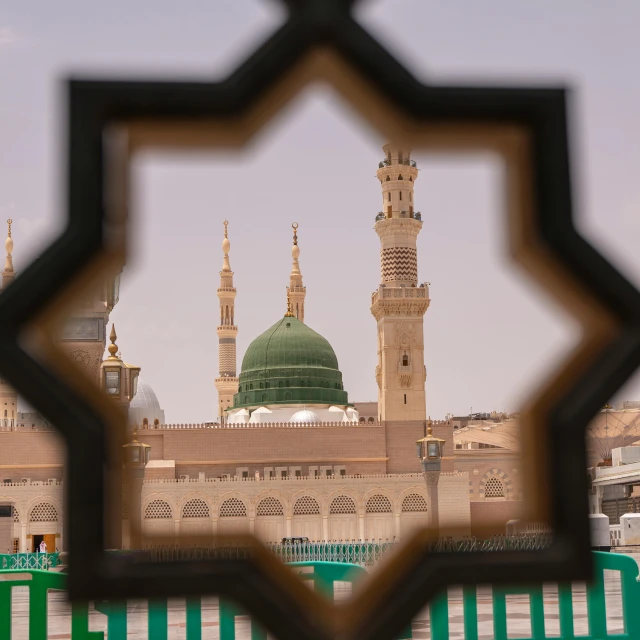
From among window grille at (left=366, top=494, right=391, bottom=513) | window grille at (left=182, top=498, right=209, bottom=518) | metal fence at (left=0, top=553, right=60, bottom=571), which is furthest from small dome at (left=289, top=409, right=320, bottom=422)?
metal fence at (left=0, top=553, right=60, bottom=571)

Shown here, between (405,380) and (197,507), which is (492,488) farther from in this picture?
(197,507)

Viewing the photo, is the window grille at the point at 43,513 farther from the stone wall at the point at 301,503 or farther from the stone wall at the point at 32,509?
the stone wall at the point at 301,503

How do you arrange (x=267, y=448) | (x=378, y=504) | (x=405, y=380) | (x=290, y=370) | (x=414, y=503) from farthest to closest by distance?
(x=290, y=370)
(x=405, y=380)
(x=267, y=448)
(x=414, y=503)
(x=378, y=504)

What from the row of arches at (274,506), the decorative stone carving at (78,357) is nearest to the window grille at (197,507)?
the row of arches at (274,506)

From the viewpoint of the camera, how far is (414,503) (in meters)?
25.8

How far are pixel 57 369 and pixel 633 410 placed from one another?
3493 centimetres

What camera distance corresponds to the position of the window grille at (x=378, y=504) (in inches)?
1001

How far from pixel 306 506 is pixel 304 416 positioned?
4.52 meters

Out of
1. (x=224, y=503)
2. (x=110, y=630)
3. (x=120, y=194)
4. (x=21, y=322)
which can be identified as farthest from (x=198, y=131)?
(x=224, y=503)

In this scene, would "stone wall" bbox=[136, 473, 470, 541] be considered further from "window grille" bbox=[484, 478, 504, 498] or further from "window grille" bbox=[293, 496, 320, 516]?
"window grille" bbox=[484, 478, 504, 498]

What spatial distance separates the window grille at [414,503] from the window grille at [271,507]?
10.7 ft

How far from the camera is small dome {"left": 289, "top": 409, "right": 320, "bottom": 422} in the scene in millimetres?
29189

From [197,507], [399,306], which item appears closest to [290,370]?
[399,306]

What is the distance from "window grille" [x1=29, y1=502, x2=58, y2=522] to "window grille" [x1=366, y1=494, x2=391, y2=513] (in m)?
7.90
